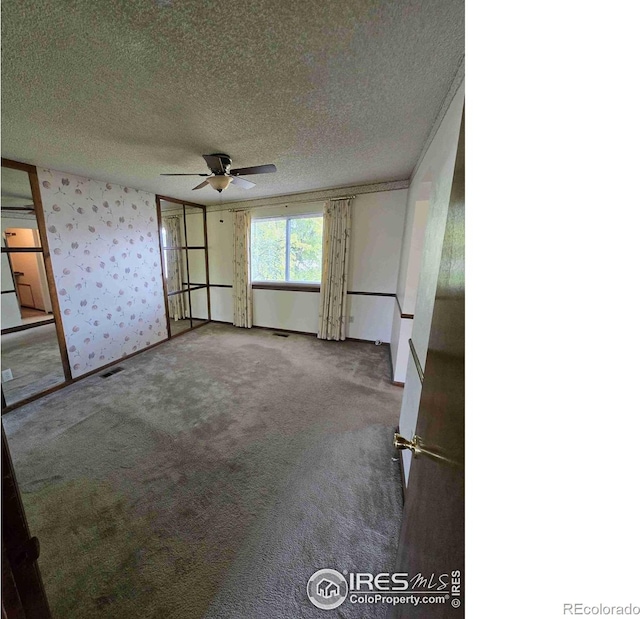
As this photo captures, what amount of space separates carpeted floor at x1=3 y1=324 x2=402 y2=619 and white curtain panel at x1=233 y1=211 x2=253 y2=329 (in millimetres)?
1915

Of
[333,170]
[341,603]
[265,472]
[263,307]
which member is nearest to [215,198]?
A: [263,307]

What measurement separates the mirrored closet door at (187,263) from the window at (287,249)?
112 centimetres

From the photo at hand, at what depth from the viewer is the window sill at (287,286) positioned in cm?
414

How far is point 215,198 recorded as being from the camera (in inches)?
157

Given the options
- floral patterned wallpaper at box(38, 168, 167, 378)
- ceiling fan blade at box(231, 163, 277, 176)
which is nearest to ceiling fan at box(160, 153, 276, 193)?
ceiling fan blade at box(231, 163, 277, 176)

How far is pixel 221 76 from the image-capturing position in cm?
124

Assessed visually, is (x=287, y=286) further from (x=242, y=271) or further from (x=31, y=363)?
(x=31, y=363)

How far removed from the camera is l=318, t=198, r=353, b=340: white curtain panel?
3.61m

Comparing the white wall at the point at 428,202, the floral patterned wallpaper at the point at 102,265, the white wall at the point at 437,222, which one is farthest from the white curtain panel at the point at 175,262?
the white wall at the point at 437,222

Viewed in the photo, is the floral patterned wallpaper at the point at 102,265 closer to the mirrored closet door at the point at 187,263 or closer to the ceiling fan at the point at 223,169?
the mirrored closet door at the point at 187,263

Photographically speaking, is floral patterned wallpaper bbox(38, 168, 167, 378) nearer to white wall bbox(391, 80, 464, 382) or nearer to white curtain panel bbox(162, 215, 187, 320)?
white curtain panel bbox(162, 215, 187, 320)

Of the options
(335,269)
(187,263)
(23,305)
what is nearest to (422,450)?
(335,269)
